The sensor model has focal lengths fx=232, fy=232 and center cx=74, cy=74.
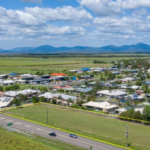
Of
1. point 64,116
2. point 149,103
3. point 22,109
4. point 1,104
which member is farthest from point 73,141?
point 149,103

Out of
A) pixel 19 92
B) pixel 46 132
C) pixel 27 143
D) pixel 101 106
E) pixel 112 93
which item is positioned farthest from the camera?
pixel 112 93

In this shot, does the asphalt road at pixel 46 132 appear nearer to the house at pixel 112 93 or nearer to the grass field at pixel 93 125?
the grass field at pixel 93 125

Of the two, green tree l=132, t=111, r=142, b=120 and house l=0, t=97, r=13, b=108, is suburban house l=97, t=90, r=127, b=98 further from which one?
house l=0, t=97, r=13, b=108

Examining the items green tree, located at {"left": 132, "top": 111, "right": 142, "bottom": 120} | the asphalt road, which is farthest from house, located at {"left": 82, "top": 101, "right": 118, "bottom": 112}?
the asphalt road

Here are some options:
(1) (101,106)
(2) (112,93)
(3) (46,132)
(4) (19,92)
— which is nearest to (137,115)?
(1) (101,106)

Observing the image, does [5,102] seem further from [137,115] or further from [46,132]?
[137,115]

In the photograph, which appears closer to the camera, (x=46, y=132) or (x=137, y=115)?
(x=46, y=132)
